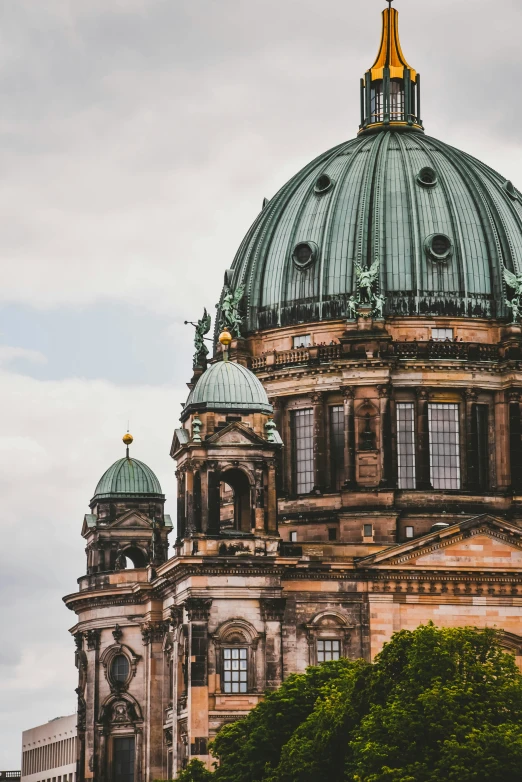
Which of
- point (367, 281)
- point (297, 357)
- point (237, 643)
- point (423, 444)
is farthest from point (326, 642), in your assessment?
point (367, 281)

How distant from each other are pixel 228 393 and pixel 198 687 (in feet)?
43.4

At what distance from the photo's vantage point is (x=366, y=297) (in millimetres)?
106062

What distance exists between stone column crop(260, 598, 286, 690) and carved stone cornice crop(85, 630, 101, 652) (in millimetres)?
17861

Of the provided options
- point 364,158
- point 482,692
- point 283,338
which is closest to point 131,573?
point 283,338

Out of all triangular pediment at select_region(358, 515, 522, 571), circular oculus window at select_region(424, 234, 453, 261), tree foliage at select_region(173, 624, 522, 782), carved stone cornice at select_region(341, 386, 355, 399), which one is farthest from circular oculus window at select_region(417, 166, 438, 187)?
tree foliage at select_region(173, 624, 522, 782)

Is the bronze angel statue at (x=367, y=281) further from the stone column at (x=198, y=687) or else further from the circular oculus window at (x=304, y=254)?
the stone column at (x=198, y=687)

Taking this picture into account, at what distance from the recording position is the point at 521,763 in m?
73.2

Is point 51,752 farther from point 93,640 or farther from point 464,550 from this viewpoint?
point 464,550

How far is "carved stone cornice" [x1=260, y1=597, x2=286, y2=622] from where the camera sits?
95.0m

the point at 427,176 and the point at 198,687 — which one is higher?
the point at 427,176

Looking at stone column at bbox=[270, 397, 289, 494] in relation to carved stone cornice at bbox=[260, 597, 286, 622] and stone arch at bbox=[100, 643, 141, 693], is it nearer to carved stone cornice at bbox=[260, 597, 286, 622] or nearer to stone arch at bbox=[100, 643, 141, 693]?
stone arch at bbox=[100, 643, 141, 693]

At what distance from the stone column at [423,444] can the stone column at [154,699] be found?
13535mm

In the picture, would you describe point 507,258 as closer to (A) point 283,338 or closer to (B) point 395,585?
(A) point 283,338

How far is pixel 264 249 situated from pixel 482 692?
3999 cm
